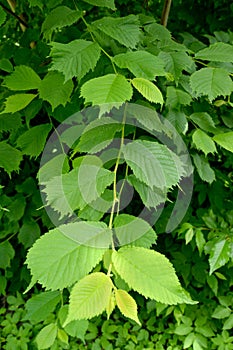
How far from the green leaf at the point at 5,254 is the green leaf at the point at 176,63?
3.70 ft

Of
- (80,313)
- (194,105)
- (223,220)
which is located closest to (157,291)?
(80,313)

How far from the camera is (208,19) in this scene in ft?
6.15

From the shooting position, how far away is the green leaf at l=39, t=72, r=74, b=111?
93 centimetres

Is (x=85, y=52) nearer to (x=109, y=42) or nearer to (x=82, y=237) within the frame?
(x=109, y=42)

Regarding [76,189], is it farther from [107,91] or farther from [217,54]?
[217,54]

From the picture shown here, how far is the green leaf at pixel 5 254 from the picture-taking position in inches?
68.8

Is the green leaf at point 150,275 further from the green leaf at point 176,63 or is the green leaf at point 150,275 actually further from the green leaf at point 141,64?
the green leaf at point 176,63

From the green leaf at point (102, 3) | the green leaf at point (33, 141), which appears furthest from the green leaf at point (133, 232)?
the green leaf at point (102, 3)

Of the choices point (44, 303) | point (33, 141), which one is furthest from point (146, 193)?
point (44, 303)

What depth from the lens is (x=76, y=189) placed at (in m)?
0.66

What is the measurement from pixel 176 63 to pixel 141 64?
9.1 inches

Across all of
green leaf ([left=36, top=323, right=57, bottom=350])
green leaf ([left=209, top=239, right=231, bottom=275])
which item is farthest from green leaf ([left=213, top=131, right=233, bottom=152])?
green leaf ([left=36, top=323, right=57, bottom=350])

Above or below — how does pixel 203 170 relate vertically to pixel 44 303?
above

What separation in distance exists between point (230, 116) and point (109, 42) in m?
0.59
